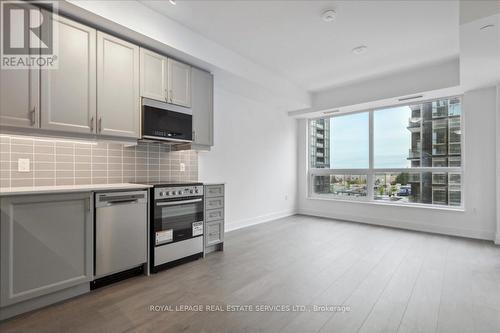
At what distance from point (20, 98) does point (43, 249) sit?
1.21 m

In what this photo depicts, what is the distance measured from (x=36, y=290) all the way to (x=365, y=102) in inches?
209

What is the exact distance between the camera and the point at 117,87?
8.55 feet

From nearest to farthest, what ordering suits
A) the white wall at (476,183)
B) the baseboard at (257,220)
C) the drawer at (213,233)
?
the drawer at (213,233) → the white wall at (476,183) → the baseboard at (257,220)

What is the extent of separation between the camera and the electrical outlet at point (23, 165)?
2.26 meters

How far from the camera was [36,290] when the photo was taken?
76.9 inches

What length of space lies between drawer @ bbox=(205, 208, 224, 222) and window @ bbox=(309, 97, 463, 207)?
333 cm

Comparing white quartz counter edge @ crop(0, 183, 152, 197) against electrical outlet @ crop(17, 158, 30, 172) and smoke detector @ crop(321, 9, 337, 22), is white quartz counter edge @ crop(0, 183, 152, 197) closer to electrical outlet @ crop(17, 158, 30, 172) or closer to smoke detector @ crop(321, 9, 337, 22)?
electrical outlet @ crop(17, 158, 30, 172)

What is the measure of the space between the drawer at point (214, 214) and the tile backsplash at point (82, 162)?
2.36ft

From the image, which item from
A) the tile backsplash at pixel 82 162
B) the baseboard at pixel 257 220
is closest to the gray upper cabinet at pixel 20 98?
the tile backsplash at pixel 82 162

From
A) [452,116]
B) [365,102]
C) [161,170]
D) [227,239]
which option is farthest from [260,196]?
[452,116]

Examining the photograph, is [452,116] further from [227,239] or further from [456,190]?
[227,239]

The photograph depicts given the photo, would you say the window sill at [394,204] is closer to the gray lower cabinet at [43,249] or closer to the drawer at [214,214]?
the drawer at [214,214]

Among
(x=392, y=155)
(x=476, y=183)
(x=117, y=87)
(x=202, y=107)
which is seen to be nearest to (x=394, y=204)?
(x=392, y=155)

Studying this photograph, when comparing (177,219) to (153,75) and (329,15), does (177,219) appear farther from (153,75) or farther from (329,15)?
(329,15)
